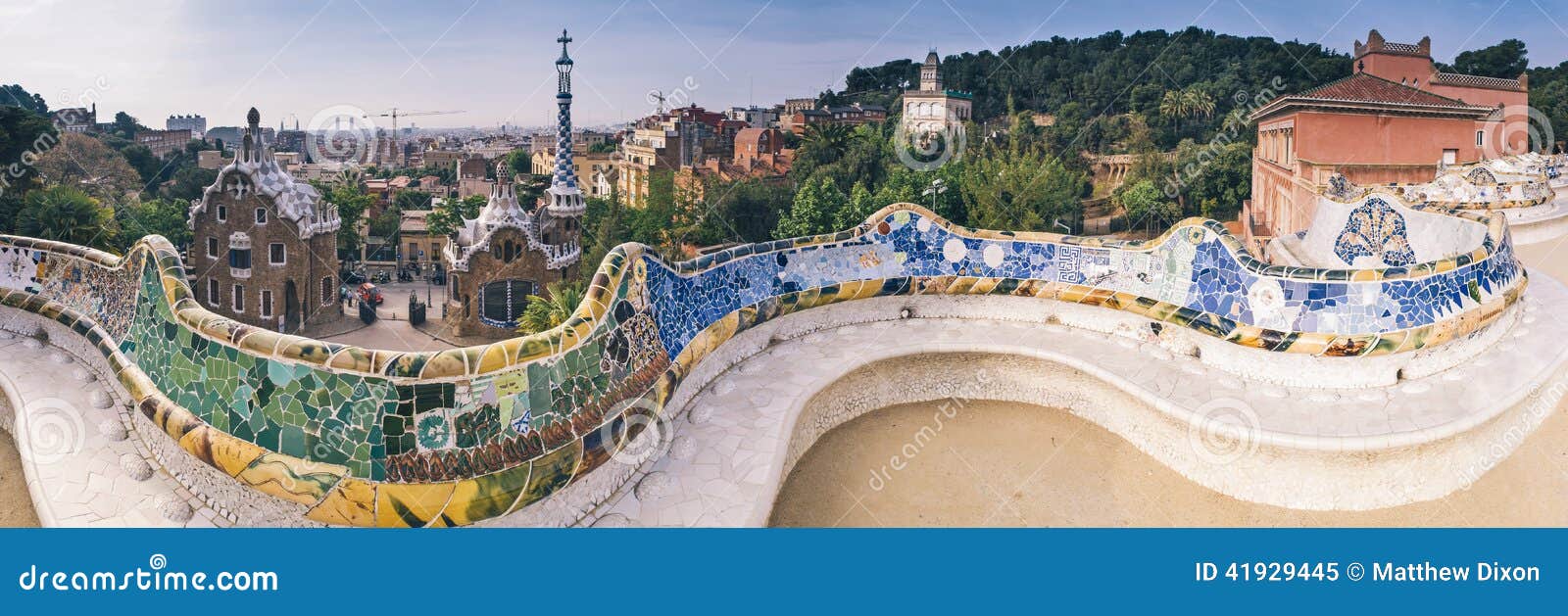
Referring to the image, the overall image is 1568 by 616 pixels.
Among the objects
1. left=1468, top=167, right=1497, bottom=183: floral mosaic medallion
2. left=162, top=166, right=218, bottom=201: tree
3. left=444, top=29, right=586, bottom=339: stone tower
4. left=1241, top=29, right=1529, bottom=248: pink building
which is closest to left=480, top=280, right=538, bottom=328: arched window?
left=444, top=29, right=586, bottom=339: stone tower

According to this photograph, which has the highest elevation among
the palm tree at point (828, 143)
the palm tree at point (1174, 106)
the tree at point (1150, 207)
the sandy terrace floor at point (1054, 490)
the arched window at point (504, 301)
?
the palm tree at point (1174, 106)

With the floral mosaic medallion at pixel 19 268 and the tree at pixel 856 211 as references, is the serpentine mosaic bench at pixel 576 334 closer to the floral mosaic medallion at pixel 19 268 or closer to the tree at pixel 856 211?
the floral mosaic medallion at pixel 19 268

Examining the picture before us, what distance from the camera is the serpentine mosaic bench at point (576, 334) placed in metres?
4.28

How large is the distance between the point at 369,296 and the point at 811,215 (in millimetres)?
11207

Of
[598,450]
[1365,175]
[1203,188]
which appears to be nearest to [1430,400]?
[598,450]

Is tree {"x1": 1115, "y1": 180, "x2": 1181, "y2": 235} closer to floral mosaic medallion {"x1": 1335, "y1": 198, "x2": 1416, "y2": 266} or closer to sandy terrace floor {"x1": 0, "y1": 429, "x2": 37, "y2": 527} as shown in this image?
floral mosaic medallion {"x1": 1335, "y1": 198, "x2": 1416, "y2": 266}

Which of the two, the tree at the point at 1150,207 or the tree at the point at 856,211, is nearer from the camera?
the tree at the point at 856,211

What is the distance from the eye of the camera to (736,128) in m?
53.1

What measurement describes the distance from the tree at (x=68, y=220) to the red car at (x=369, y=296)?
5.14m

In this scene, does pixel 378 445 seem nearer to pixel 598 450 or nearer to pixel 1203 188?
pixel 598 450

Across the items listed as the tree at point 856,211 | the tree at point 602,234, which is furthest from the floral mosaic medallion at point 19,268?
the tree at point 856,211

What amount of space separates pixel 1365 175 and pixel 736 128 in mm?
38126

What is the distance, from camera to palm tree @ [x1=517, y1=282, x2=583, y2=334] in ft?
46.4

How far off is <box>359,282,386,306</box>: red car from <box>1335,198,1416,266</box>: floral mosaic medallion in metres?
18.7
